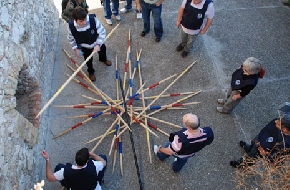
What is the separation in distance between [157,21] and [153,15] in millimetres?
171

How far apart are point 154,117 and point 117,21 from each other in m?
3.12

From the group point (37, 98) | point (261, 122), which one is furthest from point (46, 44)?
point (261, 122)

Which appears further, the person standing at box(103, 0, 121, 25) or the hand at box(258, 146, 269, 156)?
the person standing at box(103, 0, 121, 25)

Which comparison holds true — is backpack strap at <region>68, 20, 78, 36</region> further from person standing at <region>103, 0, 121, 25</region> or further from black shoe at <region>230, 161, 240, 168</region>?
black shoe at <region>230, 161, 240, 168</region>

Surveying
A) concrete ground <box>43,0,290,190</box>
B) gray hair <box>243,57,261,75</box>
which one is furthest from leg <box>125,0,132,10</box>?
gray hair <box>243,57,261,75</box>

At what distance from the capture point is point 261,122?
601 cm

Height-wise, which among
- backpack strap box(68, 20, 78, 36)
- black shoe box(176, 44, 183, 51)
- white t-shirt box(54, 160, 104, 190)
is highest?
backpack strap box(68, 20, 78, 36)

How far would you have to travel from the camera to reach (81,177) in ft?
13.5

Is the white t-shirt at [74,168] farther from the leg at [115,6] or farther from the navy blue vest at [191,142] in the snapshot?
the leg at [115,6]

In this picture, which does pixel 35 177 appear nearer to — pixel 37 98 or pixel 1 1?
pixel 37 98

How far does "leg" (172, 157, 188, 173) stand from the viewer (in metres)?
4.90

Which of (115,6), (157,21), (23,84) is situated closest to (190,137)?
(23,84)

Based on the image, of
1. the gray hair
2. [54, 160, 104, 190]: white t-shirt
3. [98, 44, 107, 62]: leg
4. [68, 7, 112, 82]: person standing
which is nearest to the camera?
[54, 160, 104, 190]: white t-shirt

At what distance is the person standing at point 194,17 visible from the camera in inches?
231
